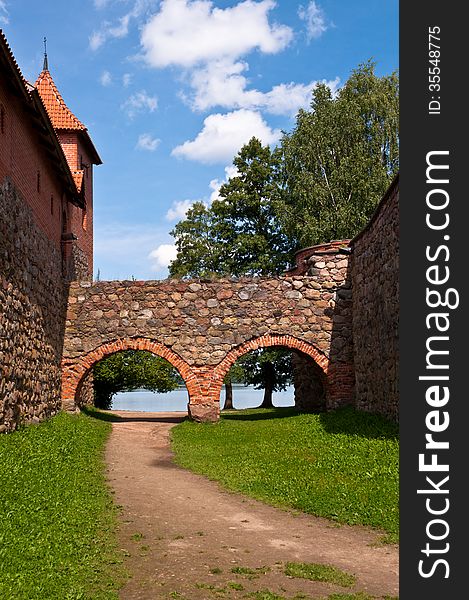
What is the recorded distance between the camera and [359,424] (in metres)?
13.1

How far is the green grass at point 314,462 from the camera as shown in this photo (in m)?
7.66

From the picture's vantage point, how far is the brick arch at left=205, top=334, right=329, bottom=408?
1688 centimetres

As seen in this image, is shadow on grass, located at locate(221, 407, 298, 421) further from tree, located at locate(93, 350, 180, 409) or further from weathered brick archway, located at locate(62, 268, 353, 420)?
tree, located at locate(93, 350, 180, 409)

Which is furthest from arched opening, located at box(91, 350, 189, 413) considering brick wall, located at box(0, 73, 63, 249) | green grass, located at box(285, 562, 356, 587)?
green grass, located at box(285, 562, 356, 587)

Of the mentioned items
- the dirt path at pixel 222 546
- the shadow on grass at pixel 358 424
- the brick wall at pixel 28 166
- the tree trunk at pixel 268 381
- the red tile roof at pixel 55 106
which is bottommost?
the dirt path at pixel 222 546

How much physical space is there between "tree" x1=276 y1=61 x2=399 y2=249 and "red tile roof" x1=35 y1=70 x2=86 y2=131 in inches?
417

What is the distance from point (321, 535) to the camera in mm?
6727

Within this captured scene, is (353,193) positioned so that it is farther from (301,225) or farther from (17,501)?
(17,501)

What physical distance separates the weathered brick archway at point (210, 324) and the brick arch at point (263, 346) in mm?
27

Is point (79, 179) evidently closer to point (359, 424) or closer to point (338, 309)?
point (338, 309)

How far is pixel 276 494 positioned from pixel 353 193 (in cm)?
2165

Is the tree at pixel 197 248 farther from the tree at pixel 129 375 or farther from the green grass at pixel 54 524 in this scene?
the green grass at pixel 54 524

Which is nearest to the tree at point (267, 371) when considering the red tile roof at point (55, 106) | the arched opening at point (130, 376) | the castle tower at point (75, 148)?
the arched opening at point (130, 376)

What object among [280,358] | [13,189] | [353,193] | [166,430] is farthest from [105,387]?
[13,189]
